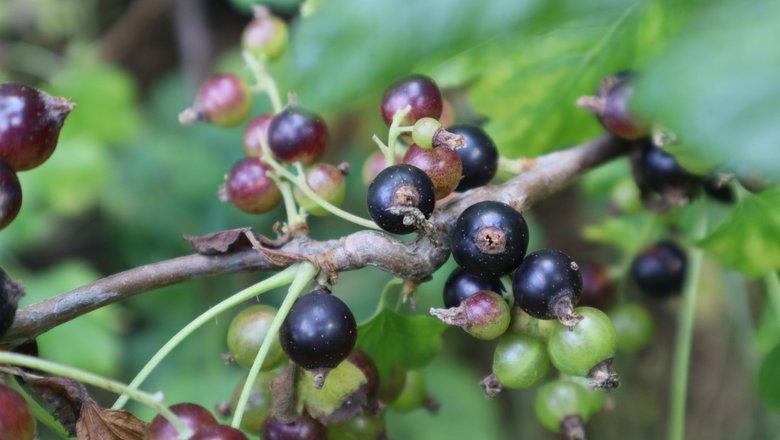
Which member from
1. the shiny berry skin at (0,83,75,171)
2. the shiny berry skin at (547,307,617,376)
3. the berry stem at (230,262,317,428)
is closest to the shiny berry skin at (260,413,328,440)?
the berry stem at (230,262,317,428)

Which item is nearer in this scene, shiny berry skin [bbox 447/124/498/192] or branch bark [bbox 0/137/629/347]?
branch bark [bbox 0/137/629/347]

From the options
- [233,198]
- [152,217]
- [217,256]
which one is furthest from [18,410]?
[152,217]

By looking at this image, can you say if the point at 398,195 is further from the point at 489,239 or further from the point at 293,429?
the point at 293,429

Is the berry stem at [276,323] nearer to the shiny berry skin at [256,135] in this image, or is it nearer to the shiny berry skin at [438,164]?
the shiny berry skin at [438,164]

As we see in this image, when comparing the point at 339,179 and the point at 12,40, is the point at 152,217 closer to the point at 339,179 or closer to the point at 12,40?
the point at 12,40

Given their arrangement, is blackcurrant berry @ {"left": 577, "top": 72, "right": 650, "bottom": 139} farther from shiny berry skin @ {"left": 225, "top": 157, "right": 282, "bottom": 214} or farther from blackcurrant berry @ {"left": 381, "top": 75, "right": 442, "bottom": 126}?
shiny berry skin @ {"left": 225, "top": 157, "right": 282, "bottom": 214}

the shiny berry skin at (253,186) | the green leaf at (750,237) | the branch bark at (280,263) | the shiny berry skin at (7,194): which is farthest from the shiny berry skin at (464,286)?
the shiny berry skin at (7,194)

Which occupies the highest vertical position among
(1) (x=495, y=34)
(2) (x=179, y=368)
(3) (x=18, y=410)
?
(1) (x=495, y=34)
